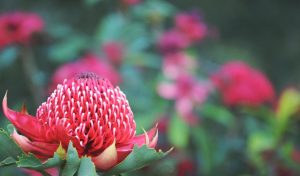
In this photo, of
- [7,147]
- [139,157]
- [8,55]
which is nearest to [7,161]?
[7,147]

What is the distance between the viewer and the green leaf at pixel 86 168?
150 cm

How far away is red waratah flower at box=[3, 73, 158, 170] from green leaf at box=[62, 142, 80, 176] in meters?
0.06

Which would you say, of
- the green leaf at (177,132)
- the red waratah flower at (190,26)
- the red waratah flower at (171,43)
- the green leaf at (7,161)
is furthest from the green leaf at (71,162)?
the red waratah flower at (190,26)

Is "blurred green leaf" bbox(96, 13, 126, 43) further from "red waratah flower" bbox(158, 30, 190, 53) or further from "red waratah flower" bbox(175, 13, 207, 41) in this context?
"red waratah flower" bbox(175, 13, 207, 41)

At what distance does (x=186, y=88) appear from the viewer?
3.29m

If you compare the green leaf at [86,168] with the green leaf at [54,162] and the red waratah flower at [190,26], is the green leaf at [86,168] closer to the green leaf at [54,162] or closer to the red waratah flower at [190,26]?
the green leaf at [54,162]

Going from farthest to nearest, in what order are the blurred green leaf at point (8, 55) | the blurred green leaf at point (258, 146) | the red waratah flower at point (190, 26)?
the red waratah flower at point (190, 26) → the blurred green leaf at point (8, 55) → the blurred green leaf at point (258, 146)

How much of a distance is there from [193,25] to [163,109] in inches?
18.9

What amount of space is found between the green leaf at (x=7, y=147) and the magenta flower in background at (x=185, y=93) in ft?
5.64

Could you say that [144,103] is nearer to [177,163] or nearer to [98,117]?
[177,163]

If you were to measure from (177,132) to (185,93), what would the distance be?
0.21 metres

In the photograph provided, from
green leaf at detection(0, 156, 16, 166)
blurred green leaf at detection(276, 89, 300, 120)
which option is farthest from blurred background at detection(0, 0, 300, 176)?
green leaf at detection(0, 156, 16, 166)

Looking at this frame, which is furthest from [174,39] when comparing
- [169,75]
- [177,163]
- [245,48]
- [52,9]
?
[245,48]

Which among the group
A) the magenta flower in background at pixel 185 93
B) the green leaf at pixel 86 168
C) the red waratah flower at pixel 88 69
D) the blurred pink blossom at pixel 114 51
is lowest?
the green leaf at pixel 86 168
